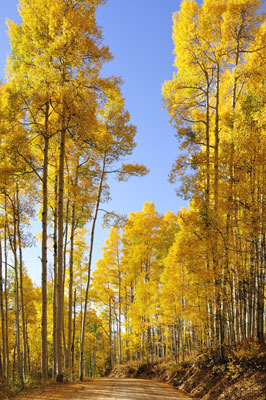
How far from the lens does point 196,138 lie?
1198cm

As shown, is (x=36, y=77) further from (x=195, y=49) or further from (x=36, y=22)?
(x=195, y=49)

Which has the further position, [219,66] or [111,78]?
[219,66]

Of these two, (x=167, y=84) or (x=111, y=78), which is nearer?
(x=111, y=78)

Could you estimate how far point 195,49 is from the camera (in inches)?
454

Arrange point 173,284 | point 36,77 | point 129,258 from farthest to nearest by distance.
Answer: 1. point 129,258
2. point 173,284
3. point 36,77

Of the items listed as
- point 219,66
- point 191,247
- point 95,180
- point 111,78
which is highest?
point 219,66

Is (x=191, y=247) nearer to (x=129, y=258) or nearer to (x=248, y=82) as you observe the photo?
(x=248, y=82)

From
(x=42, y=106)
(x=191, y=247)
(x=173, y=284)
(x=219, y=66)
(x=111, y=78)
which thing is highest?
(x=219, y=66)

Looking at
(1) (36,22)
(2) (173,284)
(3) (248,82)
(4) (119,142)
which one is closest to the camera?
(1) (36,22)

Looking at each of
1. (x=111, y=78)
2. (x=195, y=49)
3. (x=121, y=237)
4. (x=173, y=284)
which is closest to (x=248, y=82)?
(x=195, y=49)

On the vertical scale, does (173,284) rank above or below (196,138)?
below

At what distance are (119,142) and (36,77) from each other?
5.92 meters

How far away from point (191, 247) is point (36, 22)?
7963mm

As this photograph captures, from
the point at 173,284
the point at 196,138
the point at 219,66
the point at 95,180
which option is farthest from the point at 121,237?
the point at 219,66
